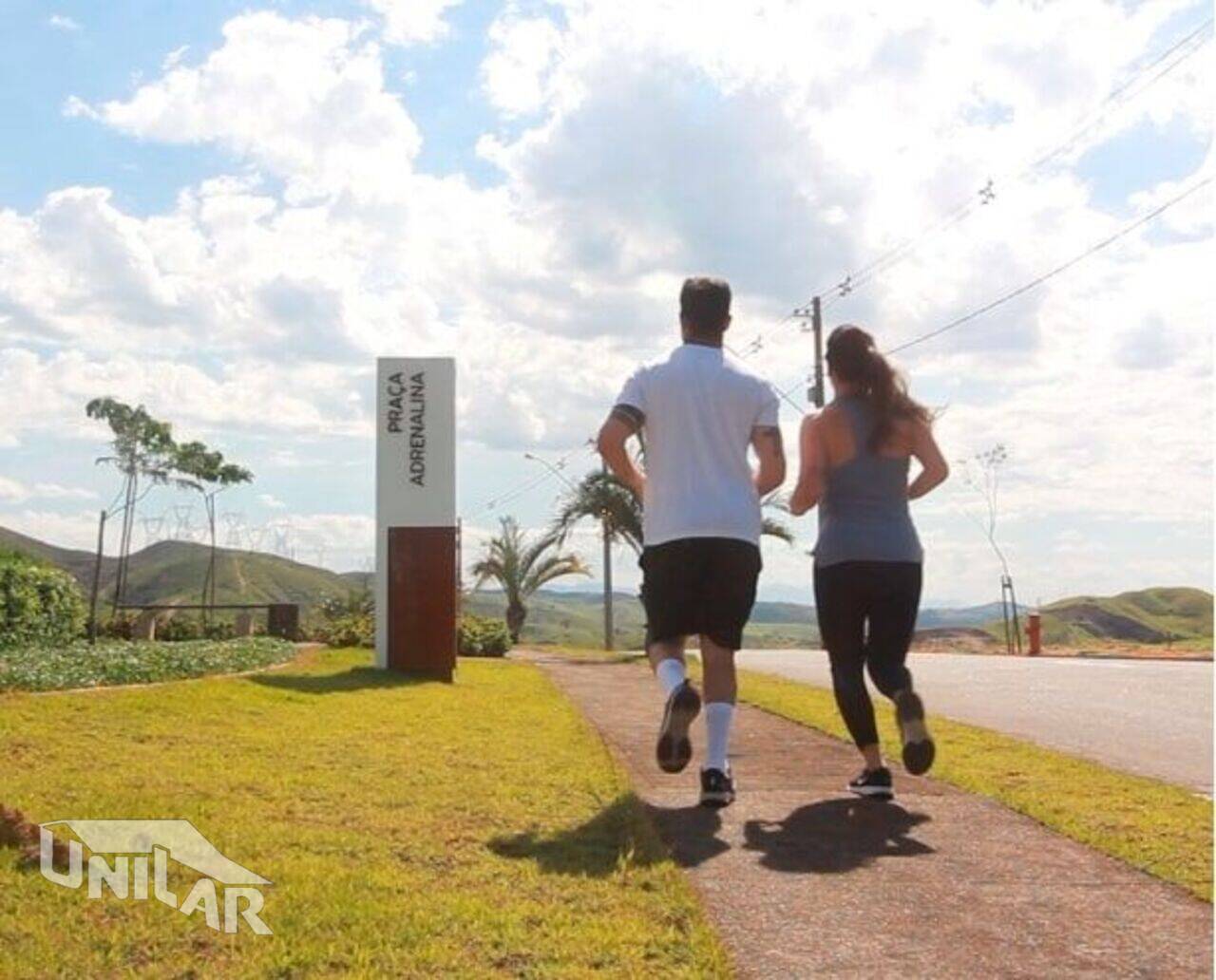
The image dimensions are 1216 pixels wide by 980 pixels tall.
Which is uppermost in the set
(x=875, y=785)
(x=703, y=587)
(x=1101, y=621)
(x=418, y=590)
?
(x=1101, y=621)

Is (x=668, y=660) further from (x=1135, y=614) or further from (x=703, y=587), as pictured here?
(x=1135, y=614)

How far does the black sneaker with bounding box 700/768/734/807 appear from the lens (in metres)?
4.55

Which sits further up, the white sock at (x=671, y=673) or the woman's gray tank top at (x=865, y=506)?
the woman's gray tank top at (x=865, y=506)

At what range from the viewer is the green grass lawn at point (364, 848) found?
2.78 meters

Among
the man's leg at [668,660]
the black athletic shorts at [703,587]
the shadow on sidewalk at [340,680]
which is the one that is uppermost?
the black athletic shorts at [703,587]

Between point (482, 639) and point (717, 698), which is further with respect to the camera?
point (482, 639)

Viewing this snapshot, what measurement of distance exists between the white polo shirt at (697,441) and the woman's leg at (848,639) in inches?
15.7

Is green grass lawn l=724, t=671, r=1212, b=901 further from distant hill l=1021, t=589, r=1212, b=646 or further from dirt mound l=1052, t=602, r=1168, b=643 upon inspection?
dirt mound l=1052, t=602, r=1168, b=643

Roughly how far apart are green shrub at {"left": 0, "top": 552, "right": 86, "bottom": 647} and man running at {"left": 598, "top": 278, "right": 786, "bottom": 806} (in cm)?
1343

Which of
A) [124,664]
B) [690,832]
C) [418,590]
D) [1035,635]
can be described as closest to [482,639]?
[418,590]

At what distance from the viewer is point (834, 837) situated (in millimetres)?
4184

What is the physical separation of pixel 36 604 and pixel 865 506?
15.0m

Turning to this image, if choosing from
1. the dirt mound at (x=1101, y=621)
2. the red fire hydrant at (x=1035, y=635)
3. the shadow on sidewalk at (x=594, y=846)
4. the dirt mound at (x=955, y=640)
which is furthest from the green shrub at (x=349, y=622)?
the dirt mound at (x=1101, y=621)

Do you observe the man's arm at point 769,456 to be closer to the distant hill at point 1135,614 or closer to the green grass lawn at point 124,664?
the green grass lawn at point 124,664
